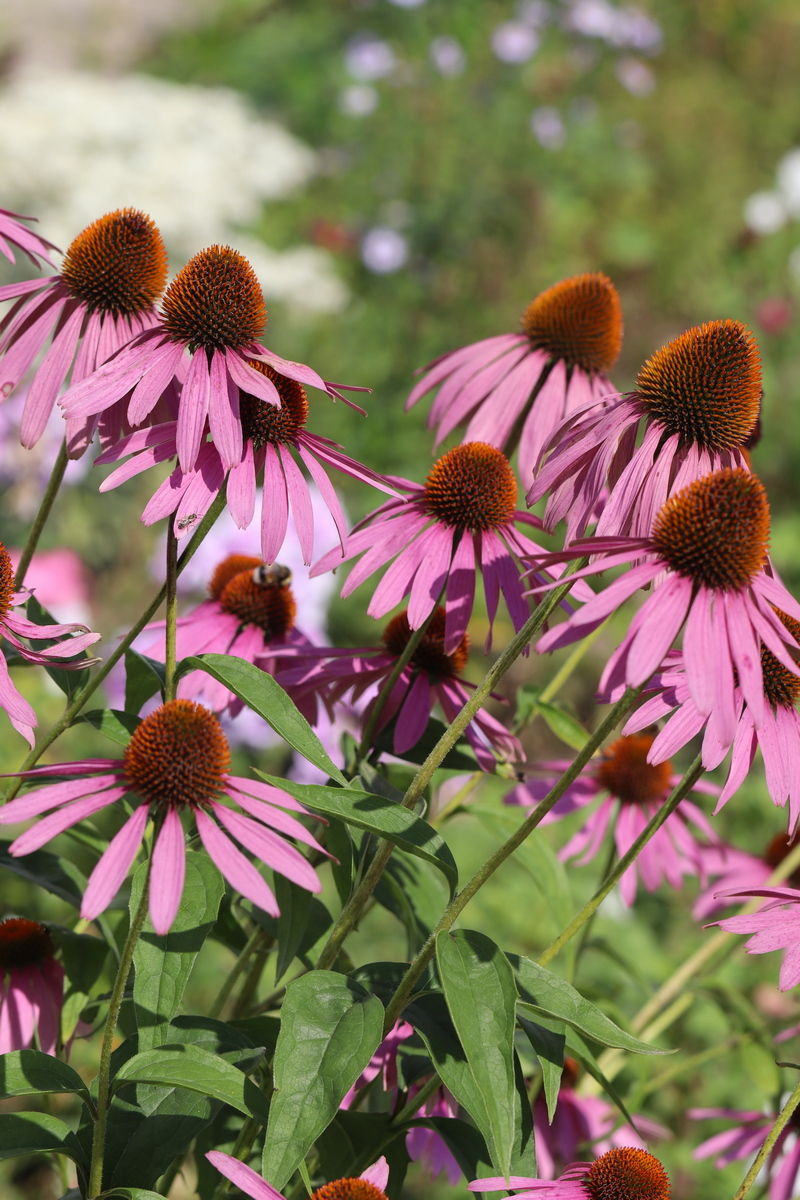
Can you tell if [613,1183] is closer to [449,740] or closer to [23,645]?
[449,740]

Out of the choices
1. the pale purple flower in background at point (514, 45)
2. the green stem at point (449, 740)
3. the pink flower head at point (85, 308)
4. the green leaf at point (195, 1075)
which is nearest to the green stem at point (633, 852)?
the green stem at point (449, 740)

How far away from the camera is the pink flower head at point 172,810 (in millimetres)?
704

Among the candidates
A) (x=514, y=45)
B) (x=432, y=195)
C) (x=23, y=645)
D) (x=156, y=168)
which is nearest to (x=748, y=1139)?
→ (x=23, y=645)

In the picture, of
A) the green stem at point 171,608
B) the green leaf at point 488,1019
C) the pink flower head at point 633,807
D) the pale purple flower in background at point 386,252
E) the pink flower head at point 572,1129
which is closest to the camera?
the green leaf at point 488,1019

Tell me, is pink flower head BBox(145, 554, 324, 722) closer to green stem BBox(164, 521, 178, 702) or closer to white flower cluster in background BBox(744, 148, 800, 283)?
green stem BBox(164, 521, 178, 702)

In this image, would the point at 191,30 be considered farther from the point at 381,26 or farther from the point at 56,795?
the point at 56,795

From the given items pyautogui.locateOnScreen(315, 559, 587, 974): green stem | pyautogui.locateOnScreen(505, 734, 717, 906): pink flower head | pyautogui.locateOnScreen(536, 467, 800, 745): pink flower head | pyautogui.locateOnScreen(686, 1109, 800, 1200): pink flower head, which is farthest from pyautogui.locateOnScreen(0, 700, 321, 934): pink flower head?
pyautogui.locateOnScreen(686, 1109, 800, 1200): pink flower head

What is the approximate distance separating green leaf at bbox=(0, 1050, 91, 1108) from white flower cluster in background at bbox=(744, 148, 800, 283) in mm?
5684

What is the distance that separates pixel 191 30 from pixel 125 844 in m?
9.94

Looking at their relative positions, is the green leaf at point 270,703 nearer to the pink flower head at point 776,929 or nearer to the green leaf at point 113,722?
the green leaf at point 113,722

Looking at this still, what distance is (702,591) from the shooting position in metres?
0.78

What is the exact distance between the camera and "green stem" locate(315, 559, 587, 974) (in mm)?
815

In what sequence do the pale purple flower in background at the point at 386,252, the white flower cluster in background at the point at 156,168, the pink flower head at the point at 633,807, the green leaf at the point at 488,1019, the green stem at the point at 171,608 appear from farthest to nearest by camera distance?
the pale purple flower in background at the point at 386,252 < the white flower cluster in background at the point at 156,168 < the pink flower head at the point at 633,807 < the green stem at the point at 171,608 < the green leaf at the point at 488,1019

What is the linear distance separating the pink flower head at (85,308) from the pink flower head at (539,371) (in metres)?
0.36
